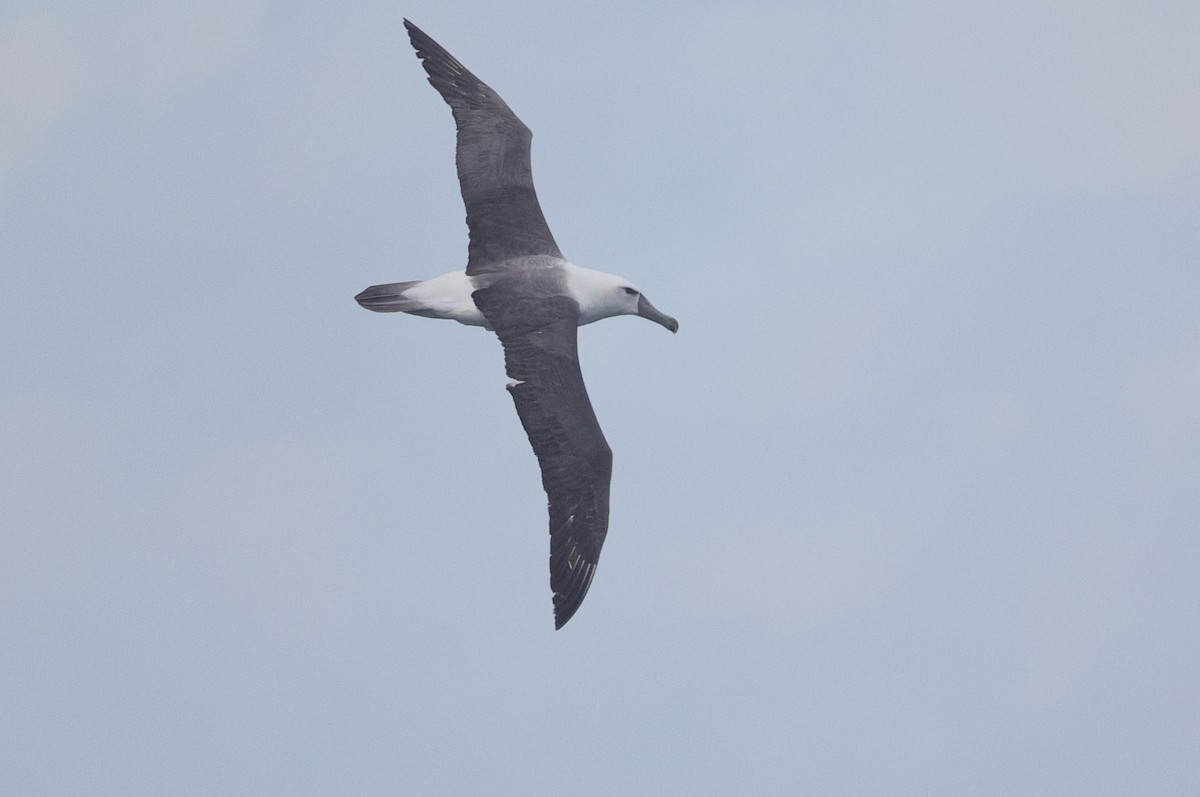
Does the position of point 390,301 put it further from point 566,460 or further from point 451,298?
point 566,460

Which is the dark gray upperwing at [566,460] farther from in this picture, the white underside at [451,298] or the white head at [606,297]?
the white head at [606,297]

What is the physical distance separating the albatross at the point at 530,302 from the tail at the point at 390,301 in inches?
0.4

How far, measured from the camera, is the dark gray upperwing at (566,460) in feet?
56.6

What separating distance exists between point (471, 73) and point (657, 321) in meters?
3.47

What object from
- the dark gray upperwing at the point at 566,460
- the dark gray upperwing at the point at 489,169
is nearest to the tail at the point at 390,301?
the dark gray upperwing at the point at 489,169

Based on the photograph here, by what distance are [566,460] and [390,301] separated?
9.08ft

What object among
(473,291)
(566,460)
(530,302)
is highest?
(473,291)

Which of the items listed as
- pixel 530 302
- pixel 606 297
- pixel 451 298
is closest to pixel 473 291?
pixel 451 298

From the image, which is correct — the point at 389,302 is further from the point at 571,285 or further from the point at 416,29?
the point at 416,29

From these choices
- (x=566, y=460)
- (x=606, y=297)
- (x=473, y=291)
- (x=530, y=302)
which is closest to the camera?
(x=566, y=460)

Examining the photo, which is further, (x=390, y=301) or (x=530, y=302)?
(x=390, y=301)

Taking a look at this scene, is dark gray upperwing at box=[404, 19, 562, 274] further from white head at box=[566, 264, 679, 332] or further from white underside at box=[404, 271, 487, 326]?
white head at box=[566, 264, 679, 332]

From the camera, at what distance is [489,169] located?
19516mm

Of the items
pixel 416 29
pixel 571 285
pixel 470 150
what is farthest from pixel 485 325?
pixel 416 29
